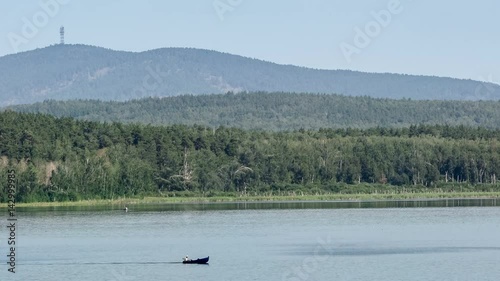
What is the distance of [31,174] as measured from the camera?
110500 mm

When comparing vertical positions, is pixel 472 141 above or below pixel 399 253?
above

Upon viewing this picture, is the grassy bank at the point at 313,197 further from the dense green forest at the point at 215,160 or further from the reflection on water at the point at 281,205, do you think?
the reflection on water at the point at 281,205

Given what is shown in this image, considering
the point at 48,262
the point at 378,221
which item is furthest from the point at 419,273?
the point at 378,221

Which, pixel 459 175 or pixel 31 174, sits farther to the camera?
pixel 459 175

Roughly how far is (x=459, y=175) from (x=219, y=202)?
33.9 meters

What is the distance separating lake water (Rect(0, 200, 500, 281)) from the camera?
179 ft

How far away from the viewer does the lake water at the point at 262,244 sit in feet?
179

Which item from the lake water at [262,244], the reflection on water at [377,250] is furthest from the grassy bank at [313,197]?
the reflection on water at [377,250]

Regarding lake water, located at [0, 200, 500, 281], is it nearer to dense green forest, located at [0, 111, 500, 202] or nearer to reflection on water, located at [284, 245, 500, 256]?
reflection on water, located at [284, 245, 500, 256]

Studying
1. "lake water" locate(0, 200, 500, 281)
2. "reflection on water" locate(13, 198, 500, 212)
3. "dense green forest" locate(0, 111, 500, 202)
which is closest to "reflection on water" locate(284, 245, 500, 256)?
"lake water" locate(0, 200, 500, 281)

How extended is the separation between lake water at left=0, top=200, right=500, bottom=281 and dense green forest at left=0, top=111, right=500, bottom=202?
1413 centimetres

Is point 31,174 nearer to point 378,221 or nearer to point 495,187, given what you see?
point 378,221

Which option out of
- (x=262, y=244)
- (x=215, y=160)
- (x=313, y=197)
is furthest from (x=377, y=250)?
(x=215, y=160)

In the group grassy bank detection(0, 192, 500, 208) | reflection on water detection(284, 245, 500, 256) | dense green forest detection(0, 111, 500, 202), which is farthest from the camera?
grassy bank detection(0, 192, 500, 208)
